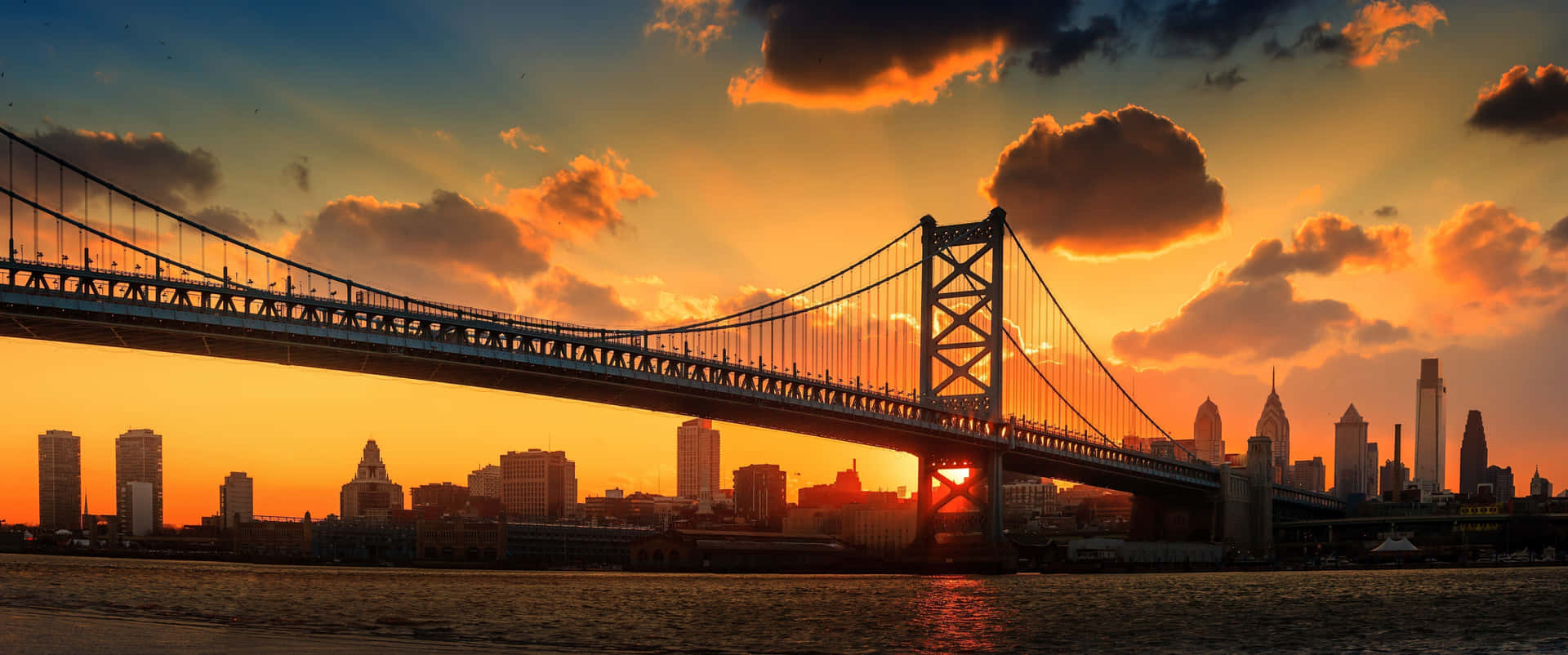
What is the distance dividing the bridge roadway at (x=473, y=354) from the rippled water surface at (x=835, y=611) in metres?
10.9

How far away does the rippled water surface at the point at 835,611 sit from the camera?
42.5 meters

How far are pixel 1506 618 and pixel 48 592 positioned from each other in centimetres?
6019

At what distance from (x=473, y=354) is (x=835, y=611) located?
27.1 meters

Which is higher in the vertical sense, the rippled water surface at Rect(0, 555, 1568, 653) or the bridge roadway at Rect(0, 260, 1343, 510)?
the bridge roadway at Rect(0, 260, 1343, 510)

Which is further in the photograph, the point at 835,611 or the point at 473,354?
the point at 473,354

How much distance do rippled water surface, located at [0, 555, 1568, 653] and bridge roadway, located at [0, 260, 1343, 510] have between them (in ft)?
35.9

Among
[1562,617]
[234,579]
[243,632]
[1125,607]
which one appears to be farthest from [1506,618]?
[234,579]

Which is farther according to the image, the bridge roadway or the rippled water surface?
the bridge roadway

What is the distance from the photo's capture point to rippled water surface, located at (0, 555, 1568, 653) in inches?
1674

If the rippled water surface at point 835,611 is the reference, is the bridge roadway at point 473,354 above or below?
above

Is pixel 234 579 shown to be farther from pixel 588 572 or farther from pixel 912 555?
pixel 912 555

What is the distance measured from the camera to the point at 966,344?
336 feet

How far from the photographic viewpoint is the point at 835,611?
181 feet

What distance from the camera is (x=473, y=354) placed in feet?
237
